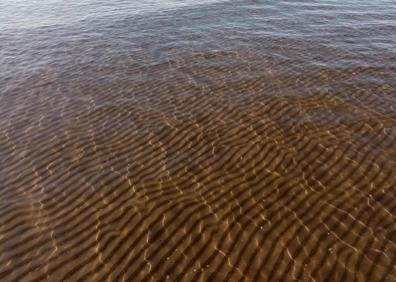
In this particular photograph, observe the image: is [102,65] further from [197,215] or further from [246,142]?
[197,215]

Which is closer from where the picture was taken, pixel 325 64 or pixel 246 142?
pixel 246 142

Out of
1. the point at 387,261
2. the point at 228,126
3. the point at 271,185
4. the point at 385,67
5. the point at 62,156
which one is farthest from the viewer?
the point at 385,67

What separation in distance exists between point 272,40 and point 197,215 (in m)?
11.6

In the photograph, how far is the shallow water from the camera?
7.65 meters

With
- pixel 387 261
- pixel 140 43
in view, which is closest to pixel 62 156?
pixel 387 261

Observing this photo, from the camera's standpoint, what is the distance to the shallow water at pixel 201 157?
7.65 m

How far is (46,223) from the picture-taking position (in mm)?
8445

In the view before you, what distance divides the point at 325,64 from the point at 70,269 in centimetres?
1188

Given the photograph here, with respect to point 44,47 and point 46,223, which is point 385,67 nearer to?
point 46,223

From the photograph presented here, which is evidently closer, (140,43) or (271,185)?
(271,185)

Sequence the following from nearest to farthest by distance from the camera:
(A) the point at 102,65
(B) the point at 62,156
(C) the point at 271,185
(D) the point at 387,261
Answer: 1. (D) the point at 387,261
2. (C) the point at 271,185
3. (B) the point at 62,156
4. (A) the point at 102,65

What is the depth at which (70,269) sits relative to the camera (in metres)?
7.43

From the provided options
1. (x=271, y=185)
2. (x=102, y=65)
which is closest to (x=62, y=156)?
(x=271, y=185)

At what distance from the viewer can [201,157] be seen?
10328 mm
